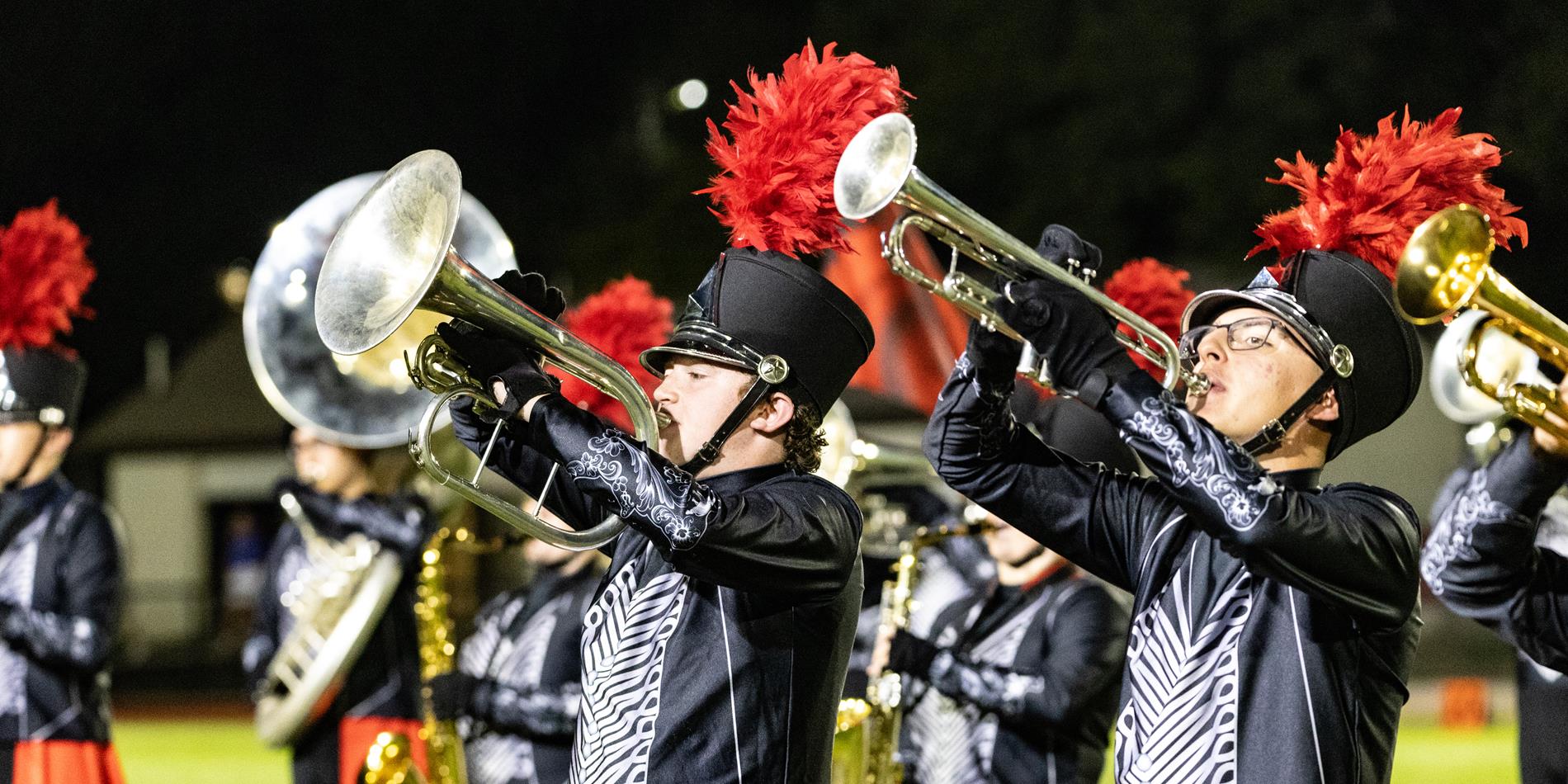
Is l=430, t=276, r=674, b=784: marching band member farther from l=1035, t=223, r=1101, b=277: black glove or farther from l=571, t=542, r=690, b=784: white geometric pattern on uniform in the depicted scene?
l=1035, t=223, r=1101, b=277: black glove

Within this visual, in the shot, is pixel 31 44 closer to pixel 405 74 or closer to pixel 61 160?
pixel 61 160

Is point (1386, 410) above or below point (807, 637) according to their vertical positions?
above

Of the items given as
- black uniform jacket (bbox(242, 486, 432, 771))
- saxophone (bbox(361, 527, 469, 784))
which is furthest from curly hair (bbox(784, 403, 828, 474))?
black uniform jacket (bbox(242, 486, 432, 771))

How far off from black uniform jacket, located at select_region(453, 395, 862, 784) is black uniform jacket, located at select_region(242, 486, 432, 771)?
3.73 meters

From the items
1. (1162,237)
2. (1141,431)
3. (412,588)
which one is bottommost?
(1141,431)

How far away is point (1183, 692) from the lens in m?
3.24

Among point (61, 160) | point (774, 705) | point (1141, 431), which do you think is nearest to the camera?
point (1141, 431)

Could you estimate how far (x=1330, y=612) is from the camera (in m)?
3.19

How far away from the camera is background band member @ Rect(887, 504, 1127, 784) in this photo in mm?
5031

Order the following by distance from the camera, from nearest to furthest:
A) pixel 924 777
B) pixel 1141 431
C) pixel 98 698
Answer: pixel 1141 431 → pixel 924 777 → pixel 98 698

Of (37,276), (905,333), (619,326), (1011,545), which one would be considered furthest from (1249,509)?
(905,333)

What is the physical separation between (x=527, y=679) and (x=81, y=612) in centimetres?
155

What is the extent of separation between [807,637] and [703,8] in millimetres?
24070

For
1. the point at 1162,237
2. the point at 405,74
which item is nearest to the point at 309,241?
the point at 1162,237
